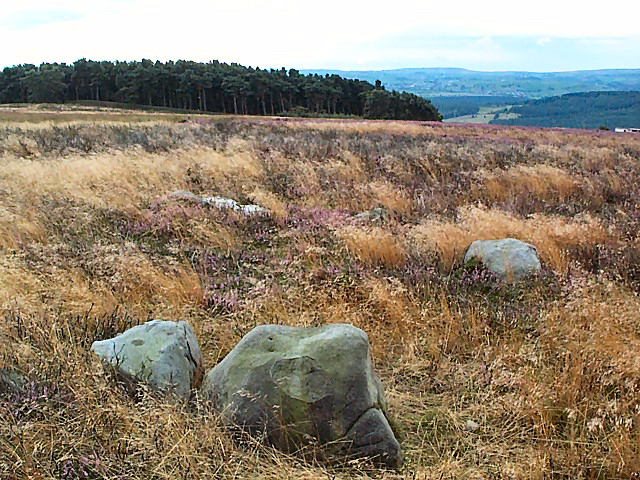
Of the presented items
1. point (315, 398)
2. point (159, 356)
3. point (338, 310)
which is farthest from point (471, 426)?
point (159, 356)

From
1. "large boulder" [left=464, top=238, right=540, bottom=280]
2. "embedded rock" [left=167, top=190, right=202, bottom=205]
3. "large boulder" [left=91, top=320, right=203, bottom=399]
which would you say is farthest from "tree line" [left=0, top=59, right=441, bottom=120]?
"large boulder" [left=91, top=320, right=203, bottom=399]

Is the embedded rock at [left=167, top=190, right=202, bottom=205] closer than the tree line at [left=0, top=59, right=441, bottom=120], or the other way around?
the embedded rock at [left=167, top=190, right=202, bottom=205]

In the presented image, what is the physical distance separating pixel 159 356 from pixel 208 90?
82031 millimetres

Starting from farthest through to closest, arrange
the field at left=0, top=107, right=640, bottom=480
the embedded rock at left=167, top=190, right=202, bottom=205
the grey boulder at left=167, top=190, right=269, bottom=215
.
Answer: the embedded rock at left=167, top=190, right=202, bottom=205 < the grey boulder at left=167, top=190, right=269, bottom=215 < the field at left=0, top=107, right=640, bottom=480

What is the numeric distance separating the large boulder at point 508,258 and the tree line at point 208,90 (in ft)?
221

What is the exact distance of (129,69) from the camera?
85.2 m

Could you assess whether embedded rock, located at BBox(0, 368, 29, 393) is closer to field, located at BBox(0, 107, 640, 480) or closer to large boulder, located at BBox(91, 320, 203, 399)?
field, located at BBox(0, 107, 640, 480)

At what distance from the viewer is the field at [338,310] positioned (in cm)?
275

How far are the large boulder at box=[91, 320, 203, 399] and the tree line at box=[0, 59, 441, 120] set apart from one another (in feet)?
229

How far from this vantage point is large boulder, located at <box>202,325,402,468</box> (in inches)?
111

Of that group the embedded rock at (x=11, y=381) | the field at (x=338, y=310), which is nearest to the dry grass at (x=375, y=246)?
the field at (x=338, y=310)

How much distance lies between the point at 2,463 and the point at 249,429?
128cm

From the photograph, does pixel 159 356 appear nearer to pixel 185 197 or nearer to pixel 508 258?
pixel 508 258

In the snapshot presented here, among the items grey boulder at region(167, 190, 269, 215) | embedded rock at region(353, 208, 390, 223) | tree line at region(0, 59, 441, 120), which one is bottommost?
embedded rock at region(353, 208, 390, 223)
